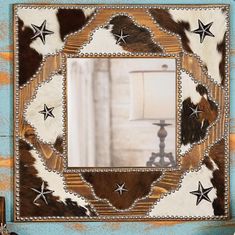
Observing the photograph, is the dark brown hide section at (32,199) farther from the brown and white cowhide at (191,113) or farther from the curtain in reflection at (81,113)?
the brown and white cowhide at (191,113)

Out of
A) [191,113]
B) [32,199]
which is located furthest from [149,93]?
[32,199]

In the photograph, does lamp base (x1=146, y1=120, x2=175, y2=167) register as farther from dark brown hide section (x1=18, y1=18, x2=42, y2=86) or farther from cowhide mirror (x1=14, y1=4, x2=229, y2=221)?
dark brown hide section (x1=18, y1=18, x2=42, y2=86)

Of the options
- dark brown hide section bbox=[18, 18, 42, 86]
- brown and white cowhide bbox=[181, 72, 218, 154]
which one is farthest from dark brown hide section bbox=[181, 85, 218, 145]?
dark brown hide section bbox=[18, 18, 42, 86]

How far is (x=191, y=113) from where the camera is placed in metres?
2.14

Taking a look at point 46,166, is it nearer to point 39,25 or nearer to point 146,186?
point 146,186

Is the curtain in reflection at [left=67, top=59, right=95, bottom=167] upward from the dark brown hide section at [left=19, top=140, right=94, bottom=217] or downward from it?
upward

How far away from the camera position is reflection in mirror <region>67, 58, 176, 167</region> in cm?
213

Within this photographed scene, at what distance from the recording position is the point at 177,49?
2.15 metres

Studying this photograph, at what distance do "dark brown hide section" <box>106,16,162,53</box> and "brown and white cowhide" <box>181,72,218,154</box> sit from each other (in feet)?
0.49

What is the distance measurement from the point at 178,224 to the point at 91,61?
638mm

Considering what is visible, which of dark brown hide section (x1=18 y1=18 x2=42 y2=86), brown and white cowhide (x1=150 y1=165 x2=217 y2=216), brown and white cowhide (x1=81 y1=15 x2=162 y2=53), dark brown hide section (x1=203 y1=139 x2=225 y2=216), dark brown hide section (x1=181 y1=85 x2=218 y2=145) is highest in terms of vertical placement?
brown and white cowhide (x1=81 y1=15 x2=162 y2=53)

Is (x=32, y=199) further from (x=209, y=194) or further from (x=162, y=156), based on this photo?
(x=209, y=194)

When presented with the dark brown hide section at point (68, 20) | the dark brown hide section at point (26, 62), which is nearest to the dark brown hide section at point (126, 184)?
the dark brown hide section at point (26, 62)

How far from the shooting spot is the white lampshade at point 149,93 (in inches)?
83.9
